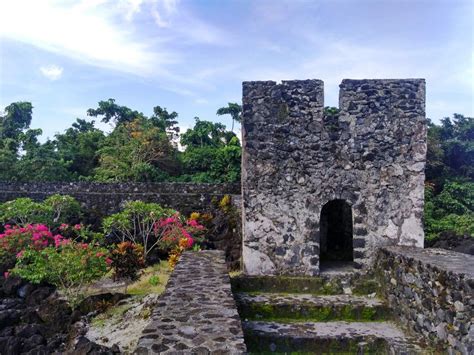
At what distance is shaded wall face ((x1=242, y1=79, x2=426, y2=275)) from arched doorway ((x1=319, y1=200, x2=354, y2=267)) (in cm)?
160

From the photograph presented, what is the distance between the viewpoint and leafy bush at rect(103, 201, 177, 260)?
12.0 metres

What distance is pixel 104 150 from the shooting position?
25500 mm

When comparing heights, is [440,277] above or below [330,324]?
above

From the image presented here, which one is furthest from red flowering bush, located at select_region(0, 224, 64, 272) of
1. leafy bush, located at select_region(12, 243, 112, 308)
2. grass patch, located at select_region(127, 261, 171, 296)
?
grass patch, located at select_region(127, 261, 171, 296)

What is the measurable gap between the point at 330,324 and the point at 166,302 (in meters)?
2.53

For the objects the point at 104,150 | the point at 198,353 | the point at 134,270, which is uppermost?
the point at 104,150

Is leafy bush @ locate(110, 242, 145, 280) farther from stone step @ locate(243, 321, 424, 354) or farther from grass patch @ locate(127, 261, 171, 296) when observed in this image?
stone step @ locate(243, 321, 424, 354)

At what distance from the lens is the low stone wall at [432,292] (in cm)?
425

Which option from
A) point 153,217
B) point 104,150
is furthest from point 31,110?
point 153,217

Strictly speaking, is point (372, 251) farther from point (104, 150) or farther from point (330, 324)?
point (104, 150)

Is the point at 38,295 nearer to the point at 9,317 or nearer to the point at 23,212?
the point at 9,317

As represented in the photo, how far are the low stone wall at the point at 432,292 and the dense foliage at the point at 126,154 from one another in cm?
1739

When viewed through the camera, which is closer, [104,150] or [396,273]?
[396,273]

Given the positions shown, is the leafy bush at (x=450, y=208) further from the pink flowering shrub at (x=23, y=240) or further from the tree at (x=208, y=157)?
the pink flowering shrub at (x=23, y=240)
